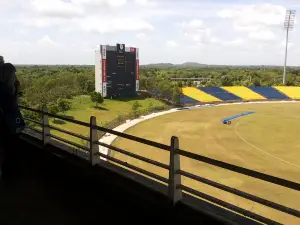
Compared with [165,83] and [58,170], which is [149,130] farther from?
[58,170]

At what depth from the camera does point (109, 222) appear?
3916mm

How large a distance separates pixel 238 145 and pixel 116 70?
29.2m

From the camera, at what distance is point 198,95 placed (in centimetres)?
7000

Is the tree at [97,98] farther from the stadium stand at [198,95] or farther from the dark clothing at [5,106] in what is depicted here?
the dark clothing at [5,106]

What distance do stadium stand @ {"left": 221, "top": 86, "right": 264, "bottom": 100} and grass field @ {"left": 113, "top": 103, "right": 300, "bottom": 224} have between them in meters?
13.6

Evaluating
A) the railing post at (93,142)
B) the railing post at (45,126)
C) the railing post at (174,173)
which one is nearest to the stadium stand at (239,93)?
the railing post at (45,126)

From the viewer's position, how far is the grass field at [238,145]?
1897 cm

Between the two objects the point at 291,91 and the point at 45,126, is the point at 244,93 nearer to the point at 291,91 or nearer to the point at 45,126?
the point at 291,91

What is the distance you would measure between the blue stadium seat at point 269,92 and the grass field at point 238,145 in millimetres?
14219

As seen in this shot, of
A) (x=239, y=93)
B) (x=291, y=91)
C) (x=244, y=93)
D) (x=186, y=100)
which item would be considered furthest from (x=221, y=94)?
(x=291, y=91)

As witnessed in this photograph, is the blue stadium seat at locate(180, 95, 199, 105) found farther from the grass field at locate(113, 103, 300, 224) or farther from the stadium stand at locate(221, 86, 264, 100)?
the stadium stand at locate(221, 86, 264, 100)

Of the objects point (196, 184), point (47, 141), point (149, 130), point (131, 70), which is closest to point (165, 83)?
point (131, 70)

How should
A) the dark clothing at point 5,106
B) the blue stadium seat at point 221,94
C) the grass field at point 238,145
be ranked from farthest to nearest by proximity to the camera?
the blue stadium seat at point 221,94 → the grass field at point 238,145 → the dark clothing at point 5,106

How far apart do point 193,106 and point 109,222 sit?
195ft
